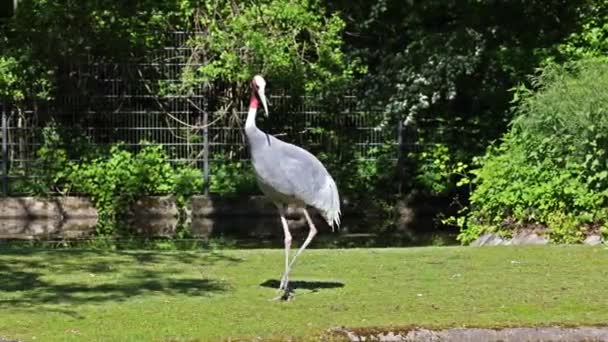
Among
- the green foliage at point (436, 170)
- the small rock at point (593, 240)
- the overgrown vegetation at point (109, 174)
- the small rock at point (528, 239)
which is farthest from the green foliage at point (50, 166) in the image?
the small rock at point (593, 240)

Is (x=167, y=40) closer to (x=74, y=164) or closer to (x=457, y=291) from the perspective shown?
(x=74, y=164)

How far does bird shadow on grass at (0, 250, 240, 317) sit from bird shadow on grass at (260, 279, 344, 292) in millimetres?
402

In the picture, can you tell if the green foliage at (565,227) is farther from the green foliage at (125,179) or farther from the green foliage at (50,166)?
the green foliage at (50,166)

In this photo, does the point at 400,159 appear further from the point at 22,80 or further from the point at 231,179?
the point at 22,80

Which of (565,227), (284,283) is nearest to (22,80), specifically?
(565,227)

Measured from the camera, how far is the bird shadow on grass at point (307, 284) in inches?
388

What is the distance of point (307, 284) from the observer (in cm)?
1009

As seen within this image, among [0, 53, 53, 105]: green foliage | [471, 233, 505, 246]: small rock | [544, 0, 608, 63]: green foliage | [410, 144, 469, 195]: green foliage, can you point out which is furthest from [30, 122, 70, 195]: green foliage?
[471, 233, 505, 246]: small rock

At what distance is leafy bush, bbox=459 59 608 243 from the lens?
42.8ft

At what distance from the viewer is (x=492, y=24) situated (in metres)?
19.7

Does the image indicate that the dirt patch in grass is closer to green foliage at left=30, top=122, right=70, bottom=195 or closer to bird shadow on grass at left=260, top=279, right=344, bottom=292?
bird shadow on grass at left=260, top=279, right=344, bottom=292

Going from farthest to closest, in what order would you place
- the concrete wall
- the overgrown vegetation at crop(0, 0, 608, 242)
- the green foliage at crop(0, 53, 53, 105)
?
the green foliage at crop(0, 53, 53, 105) < the concrete wall < the overgrown vegetation at crop(0, 0, 608, 242)

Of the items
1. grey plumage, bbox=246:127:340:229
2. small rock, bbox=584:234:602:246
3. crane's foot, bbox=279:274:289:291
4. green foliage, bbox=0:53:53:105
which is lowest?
small rock, bbox=584:234:602:246

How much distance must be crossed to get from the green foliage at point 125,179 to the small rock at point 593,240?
31.9 ft
